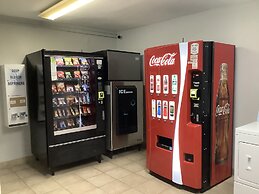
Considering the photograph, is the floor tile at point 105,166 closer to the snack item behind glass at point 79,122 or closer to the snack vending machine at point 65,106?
the snack vending machine at point 65,106

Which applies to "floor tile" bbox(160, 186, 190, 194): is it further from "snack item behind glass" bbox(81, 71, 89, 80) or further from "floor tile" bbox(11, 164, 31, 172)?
"floor tile" bbox(11, 164, 31, 172)

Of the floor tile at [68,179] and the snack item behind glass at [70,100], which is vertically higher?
the snack item behind glass at [70,100]

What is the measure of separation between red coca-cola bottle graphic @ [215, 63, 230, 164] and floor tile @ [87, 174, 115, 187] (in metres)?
1.51

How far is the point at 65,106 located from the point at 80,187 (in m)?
1.28

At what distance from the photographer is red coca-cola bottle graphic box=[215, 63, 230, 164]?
289 centimetres

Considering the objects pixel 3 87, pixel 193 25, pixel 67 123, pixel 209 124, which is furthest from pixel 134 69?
pixel 3 87

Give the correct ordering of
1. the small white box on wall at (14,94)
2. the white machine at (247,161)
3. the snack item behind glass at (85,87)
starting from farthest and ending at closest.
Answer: the snack item behind glass at (85,87) → the small white box on wall at (14,94) → the white machine at (247,161)

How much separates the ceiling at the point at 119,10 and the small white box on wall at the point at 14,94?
2.87ft

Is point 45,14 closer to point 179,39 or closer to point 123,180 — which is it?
point 179,39

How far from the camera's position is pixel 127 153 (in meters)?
4.33

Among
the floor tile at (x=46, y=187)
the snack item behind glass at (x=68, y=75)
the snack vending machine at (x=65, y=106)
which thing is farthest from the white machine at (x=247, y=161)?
the snack item behind glass at (x=68, y=75)

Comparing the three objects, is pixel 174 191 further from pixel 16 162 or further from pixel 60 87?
pixel 16 162

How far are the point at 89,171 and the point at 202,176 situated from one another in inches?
67.7

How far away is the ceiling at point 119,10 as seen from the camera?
9.85 feet
